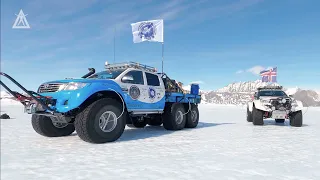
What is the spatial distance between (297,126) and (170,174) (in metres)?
8.56

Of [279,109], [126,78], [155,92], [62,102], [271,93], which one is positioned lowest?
[279,109]

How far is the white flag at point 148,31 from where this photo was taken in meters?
14.0

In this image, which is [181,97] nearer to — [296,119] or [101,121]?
[101,121]

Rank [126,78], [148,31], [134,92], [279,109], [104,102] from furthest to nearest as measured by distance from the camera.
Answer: [148,31]
[279,109]
[134,92]
[126,78]
[104,102]

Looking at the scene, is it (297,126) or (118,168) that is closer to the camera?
(118,168)

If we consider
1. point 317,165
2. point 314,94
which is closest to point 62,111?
point 317,165

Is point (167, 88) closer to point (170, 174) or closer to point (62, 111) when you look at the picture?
point (62, 111)

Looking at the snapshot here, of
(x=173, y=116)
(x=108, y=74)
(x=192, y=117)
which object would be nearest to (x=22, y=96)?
(x=108, y=74)

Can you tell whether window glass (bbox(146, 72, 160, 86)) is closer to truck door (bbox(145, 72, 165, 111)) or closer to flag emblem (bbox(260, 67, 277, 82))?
truck door (bbox(145, 72, 165, 111))

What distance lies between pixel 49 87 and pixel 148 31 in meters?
8.94

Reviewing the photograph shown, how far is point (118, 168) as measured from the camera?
3762 mm

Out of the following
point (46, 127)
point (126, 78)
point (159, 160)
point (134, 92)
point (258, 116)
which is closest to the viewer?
point (159, 160)

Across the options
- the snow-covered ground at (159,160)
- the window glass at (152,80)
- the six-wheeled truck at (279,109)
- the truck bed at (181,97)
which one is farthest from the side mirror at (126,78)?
the six-wheeled truck at (279,109)

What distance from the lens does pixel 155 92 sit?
8.00m
